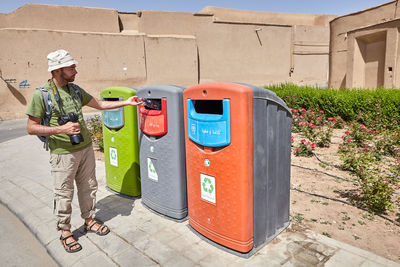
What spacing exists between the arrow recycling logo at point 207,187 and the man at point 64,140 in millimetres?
1126

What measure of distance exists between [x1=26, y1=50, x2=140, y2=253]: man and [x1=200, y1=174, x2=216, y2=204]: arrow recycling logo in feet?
3.69

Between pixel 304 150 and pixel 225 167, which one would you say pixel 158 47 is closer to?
pixel 304 150

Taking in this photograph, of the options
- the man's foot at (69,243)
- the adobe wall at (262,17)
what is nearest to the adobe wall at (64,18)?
the adobe wall at (262,17)

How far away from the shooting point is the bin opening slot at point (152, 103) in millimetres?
3104

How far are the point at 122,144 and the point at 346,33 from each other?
50.9ft

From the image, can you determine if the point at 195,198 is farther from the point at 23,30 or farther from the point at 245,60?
the point at 245,60

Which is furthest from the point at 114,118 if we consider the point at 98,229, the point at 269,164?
the point at 269,164

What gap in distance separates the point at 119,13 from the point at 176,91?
794 inches

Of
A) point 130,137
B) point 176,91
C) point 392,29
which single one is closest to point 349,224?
point 176,91

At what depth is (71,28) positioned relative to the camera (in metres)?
18.4

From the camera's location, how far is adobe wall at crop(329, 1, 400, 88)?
44.5 feet

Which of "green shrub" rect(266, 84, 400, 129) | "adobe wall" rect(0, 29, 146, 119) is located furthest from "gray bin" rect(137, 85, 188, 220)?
"adobe wall" rect(0, 29, 146, 119)

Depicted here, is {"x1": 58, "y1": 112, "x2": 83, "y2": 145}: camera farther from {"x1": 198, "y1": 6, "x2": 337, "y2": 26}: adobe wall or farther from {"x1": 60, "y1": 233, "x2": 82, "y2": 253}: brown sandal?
{"x1": 198, "y1": 6, "x2": 337, "y2": 26}: adobe wall

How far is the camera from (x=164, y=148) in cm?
309
